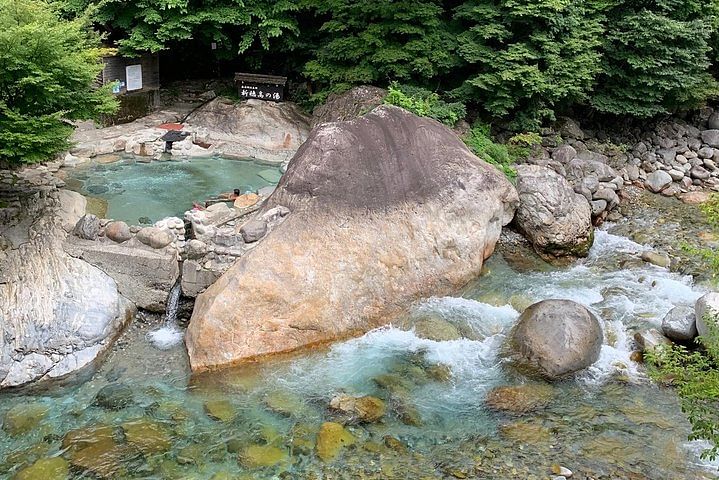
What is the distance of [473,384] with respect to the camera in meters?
9.67

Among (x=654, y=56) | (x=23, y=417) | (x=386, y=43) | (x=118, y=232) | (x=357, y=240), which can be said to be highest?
(x=654, y=56)

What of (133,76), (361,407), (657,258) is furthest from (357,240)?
(133,76)

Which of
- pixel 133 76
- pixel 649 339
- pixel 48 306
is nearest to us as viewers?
pixel 48 306

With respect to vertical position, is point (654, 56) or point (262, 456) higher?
point (654, 56)

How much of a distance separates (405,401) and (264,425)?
2208mm

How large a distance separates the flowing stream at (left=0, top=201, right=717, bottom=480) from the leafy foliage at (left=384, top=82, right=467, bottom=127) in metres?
6.34

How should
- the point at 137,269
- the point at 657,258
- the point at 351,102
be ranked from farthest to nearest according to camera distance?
the point at 351,102, the point at 657,258, the point at 137,269

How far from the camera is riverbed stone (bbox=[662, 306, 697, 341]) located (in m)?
10.5

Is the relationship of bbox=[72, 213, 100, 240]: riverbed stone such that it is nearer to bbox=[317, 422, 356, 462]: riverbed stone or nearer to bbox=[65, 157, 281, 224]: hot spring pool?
bbox=[65, 157, 281, 224]: hot spring pool

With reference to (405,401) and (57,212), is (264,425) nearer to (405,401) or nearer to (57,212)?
(405,401)

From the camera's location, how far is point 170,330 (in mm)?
10992

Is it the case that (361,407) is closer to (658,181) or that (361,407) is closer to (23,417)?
(23,417)

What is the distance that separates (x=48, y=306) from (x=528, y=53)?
13.5 meters

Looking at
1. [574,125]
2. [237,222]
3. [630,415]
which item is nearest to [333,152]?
[237,222]
